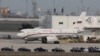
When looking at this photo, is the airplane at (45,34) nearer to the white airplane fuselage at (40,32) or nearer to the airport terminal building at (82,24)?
the white airplane fuselage at (40,32)

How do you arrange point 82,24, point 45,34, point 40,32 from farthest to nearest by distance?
point 82,24 < point 45,34 < point 40,32

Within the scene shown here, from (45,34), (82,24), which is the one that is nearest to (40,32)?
(45,34)

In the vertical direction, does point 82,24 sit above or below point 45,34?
above

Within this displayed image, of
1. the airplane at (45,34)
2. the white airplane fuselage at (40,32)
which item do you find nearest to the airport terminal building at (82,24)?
the airplane at (45,34)

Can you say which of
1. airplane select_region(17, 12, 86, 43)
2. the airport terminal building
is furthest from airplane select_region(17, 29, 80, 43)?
the airport terminal building

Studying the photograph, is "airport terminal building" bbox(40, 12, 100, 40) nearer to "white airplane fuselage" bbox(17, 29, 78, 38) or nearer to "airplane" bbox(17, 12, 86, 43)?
"airplane" bbox(17, 12, 86, 43)

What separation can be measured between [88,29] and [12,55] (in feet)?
165

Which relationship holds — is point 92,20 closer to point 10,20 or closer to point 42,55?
point 42,55

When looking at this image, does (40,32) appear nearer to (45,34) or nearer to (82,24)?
(45,34)

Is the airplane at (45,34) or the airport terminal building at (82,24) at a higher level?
the airport terminal building at (82,24)

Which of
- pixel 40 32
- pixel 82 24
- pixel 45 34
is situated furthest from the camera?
pixel 82 24

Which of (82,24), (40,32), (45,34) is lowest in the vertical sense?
(45,34)

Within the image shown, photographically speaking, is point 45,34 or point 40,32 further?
point 45,34

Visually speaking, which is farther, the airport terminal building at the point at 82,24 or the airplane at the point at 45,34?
the airport terminal building at the point at 82,24
